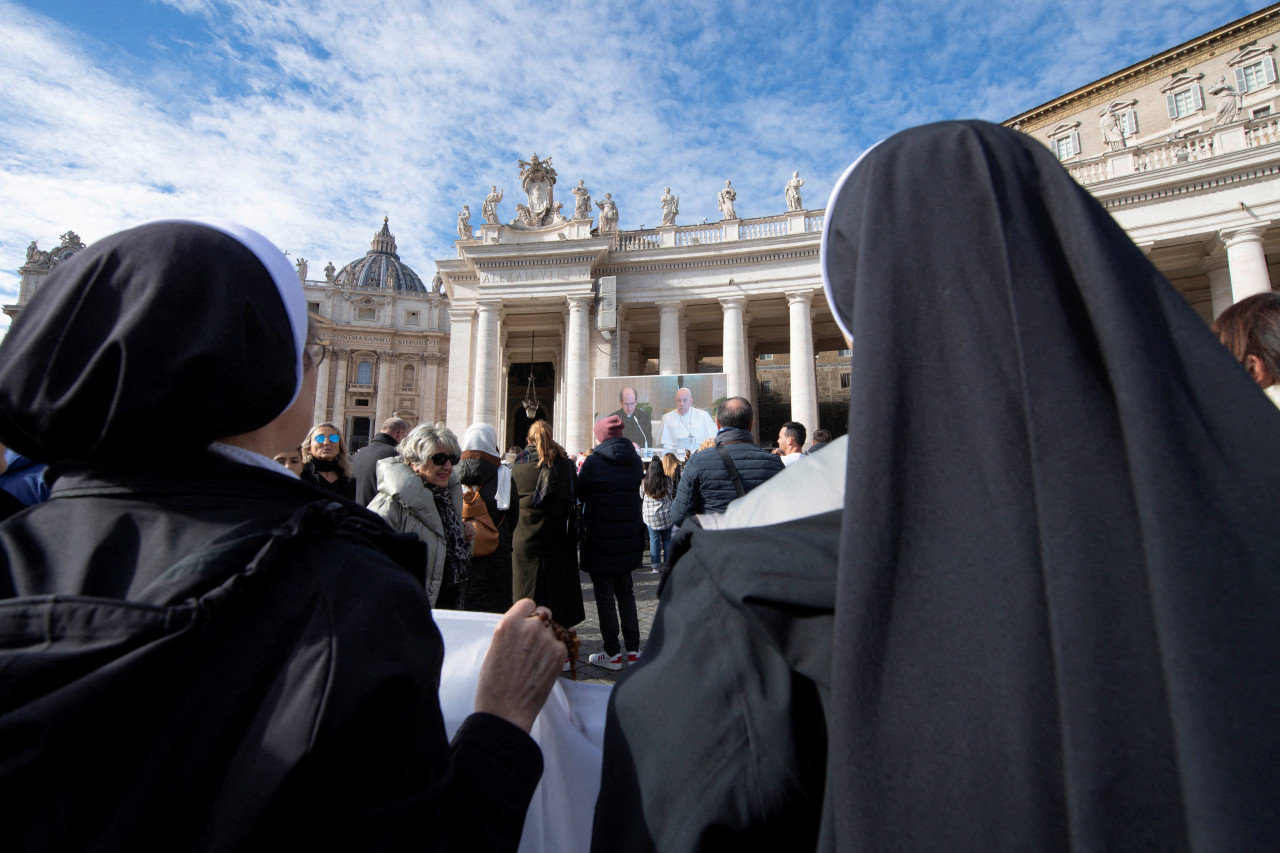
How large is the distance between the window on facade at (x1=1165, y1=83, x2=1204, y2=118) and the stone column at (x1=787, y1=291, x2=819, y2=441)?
826 inches

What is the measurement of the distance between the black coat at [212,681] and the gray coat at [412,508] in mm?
2673

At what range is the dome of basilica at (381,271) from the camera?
6656 centimetres

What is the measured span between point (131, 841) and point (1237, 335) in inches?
121

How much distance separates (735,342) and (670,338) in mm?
2162

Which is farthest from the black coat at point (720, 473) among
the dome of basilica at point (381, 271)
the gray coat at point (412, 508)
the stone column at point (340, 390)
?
the dome of basilica at point (381, 271)

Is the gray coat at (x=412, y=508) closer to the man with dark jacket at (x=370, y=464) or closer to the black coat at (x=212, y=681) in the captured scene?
the man with dark jacket at (x=370, y=464)

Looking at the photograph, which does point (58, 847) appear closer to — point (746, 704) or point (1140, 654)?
point (746, 704)

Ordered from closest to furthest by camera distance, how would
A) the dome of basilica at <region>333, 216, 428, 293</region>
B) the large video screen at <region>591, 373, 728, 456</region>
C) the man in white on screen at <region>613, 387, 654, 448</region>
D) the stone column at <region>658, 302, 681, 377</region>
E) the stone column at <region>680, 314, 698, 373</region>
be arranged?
the large video screen at <region>591, 373, 728, 456</region> → the man in white on screen at <region>613, 387, 654, 448</region> → the stone column at <region>658, 302, 681, 377</region> → the stone column at <region>680, 314, 698, 373</region> → the dome of basilica at <region>333, 216, 428, 293</region>

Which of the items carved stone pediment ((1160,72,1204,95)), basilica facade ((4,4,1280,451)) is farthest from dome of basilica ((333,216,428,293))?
carved stone pediment ((1160,72,1204,95))

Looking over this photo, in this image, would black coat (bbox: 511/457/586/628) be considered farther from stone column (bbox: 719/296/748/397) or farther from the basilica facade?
stone column (bbox: 719/296/748/397)

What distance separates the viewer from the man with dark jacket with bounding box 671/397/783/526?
4844 millimetres

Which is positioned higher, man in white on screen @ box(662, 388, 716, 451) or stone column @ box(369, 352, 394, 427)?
stone column @ box(369, 352, 394, 427)

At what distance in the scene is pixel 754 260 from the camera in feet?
63.8

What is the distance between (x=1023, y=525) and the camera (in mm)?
626
